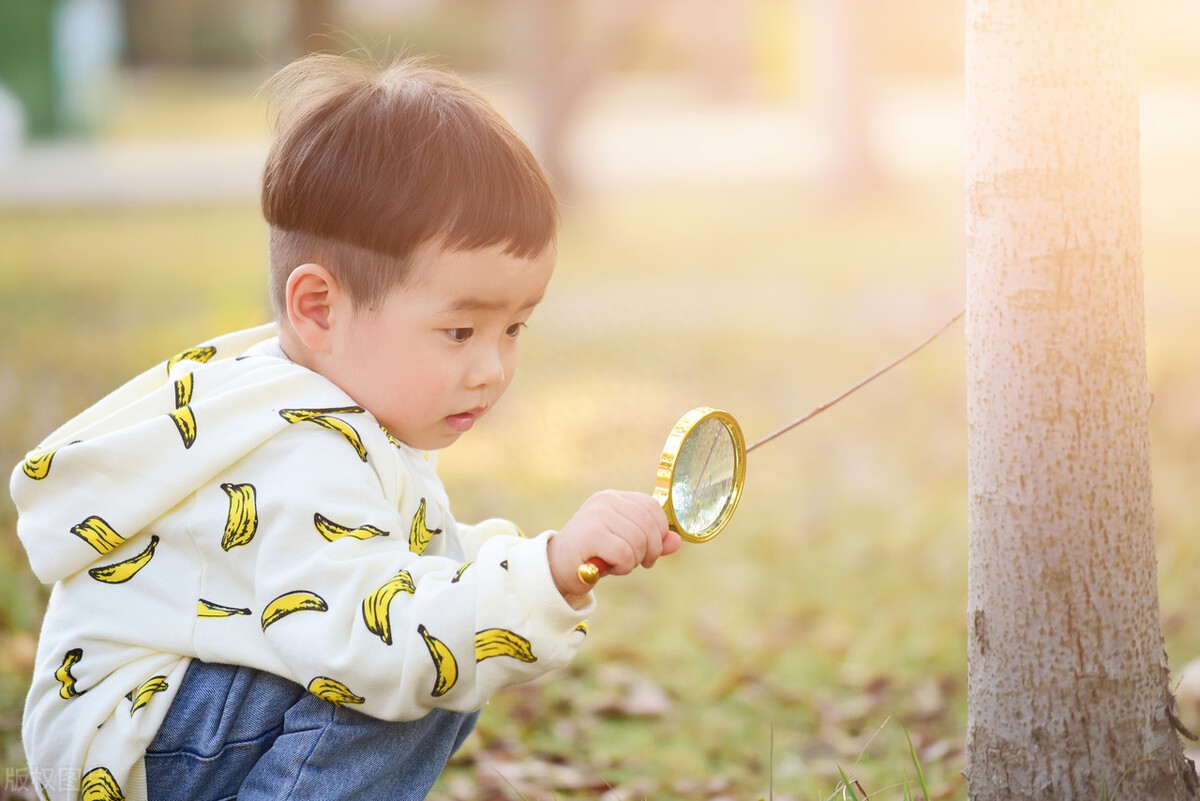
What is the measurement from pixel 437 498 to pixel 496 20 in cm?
2523

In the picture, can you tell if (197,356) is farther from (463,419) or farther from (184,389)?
(463,419)

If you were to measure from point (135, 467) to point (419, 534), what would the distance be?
0.41 metres

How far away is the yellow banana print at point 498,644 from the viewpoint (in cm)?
161

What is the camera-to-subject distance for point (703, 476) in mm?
1788

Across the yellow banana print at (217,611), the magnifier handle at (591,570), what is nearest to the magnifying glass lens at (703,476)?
the magnifier handle at (591,570)

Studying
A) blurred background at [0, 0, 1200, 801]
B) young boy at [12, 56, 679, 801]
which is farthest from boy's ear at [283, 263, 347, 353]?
blurred background at [0, 0, 1200, 801]

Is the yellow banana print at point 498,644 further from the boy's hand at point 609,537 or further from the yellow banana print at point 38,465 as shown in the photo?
the yellow banana print at point 38,465

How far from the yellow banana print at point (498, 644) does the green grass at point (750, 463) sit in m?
0.70

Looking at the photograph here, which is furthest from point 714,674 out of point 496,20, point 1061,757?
point 496,20

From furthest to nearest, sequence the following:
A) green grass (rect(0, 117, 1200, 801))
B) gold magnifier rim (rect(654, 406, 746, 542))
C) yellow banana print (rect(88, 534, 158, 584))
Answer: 1. green grass (rect(0, 117, 1200, 801))
2. yellow banana print (rect(88, 534, 158, 584))
3. gold magnifier rim (rect(654, 406, 746, 542))

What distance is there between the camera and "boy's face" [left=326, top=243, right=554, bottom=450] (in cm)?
180

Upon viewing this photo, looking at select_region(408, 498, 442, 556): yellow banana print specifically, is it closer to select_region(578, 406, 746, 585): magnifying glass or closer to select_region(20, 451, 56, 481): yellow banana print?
select_region(578, 406, 746, 585): magnifying glass

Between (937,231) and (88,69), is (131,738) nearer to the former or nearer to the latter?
(937,231)

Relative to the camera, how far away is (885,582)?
12.4 ft
